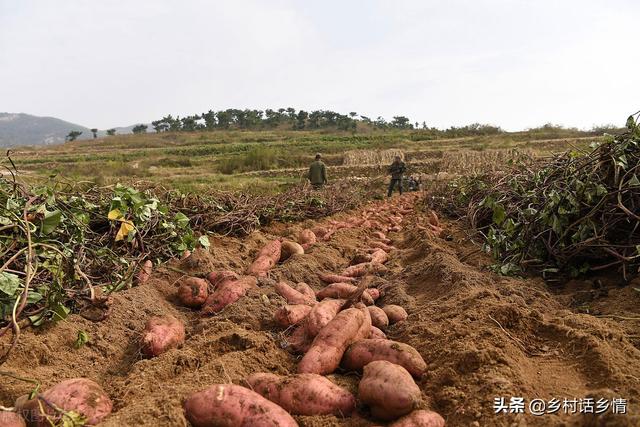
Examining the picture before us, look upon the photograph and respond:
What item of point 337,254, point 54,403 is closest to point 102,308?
point 54,403

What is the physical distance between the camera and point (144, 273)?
386 centimetres

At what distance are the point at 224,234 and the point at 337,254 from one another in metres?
1.56

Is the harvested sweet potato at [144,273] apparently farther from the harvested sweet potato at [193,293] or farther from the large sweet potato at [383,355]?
the large sweet potato at [383,355]

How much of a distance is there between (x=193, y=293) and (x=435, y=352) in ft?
6.37

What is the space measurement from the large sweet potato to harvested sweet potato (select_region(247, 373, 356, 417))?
268 mm

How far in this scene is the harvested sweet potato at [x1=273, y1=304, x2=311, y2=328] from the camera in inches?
113

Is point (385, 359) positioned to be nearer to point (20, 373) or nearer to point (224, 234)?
point (20, 373)

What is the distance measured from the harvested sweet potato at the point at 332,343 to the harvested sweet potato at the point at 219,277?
1378 millimetres

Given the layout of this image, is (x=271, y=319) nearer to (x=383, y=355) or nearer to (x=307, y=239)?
(x=383, y=355)

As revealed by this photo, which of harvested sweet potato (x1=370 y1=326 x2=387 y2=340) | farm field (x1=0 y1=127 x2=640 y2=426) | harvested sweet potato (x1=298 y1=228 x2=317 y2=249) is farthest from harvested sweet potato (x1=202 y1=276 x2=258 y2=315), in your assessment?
harvested sweet potato (x1=298 y1=228 x2=317 y2=249)

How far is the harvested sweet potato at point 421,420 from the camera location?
1830mm

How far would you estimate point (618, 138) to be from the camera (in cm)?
404

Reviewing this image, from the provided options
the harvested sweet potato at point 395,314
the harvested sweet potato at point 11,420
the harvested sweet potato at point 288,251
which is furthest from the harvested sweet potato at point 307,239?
the harvested sweet potato at point 11,420

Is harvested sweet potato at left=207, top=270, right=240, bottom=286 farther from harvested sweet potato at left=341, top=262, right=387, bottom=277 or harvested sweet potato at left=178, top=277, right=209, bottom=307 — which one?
harvested sweet potato at left=341, top=262, right=387, bottom=277
